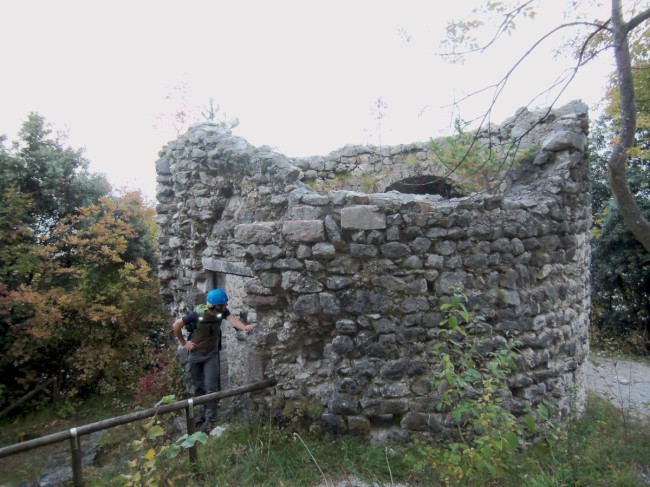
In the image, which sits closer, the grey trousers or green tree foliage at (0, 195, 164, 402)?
the grey trousers

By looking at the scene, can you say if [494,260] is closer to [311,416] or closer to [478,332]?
[478,332]

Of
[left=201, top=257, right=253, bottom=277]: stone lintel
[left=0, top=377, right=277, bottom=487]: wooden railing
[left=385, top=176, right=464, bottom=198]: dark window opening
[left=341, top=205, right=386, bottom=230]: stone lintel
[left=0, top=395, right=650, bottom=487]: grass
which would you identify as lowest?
[left=0, top=395, right=650, bottom=487]: grass

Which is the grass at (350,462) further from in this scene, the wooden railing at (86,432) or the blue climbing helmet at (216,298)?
the blue climbing helmet at (216,298)

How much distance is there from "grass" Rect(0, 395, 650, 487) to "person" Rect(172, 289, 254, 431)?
2.58 feet

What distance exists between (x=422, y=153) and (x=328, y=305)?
16.2 feet

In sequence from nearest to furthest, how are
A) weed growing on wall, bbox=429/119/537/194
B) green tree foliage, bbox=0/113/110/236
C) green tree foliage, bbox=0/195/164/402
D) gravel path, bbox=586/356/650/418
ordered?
weed growing on wall, bbox=429/119/537/194
gravel path, bbox=586/356/650/418
green tree foliage, bbox=0/195/164/402
green tree foliage, bbox=0/113/110/236

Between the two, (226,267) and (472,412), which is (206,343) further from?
(472,412)

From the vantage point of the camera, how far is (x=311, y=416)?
12.7ft

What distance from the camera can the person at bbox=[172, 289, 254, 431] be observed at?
4.70 m

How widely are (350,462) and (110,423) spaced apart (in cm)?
186

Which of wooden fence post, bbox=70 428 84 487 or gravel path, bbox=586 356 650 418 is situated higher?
wooden fence post, bbox=70 428 84 487

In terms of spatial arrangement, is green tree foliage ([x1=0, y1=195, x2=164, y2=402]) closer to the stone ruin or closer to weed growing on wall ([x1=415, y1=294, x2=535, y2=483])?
the stone ruin

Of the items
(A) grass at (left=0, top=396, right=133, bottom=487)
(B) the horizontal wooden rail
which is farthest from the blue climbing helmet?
(A) grass at (left=0, top=396, right=133, bottom=487)

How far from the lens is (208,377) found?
4.89 m
